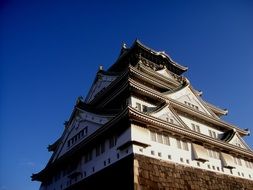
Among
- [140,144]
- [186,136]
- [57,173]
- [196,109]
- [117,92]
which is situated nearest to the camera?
[140,144]

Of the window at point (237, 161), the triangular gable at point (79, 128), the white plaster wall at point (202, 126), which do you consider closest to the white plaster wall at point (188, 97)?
the white plaster wall at point (202, 126)

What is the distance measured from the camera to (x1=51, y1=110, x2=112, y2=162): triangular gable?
2108 centimetres

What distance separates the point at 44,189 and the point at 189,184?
1619 centimetres

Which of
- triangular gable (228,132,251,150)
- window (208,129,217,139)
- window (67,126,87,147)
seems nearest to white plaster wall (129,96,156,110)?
window (67,126,87,147)

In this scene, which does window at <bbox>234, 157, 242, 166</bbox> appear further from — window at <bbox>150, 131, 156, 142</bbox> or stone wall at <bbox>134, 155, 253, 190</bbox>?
window at <bbox>150, 131, 156, 142</bbox>

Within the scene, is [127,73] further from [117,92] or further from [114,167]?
[114,167]

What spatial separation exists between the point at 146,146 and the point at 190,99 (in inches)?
483

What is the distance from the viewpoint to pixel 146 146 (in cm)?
1702

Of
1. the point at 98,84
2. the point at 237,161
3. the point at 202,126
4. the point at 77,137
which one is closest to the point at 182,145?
the point at 202,126

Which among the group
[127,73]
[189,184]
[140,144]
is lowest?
[189,184]

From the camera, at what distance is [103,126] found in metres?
18.8

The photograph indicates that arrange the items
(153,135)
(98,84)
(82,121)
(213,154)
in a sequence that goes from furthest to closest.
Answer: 1. (98,84)
2. (82,121)
3. (213,154)
4. (153,135)

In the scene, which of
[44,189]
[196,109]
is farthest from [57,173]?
[196,109]

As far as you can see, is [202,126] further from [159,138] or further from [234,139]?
[159,138]
